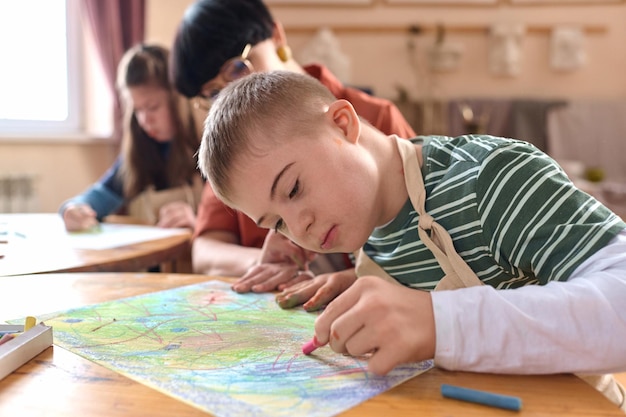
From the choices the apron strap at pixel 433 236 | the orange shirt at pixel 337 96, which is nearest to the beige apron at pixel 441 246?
→ the apron strap at pixel 433 236

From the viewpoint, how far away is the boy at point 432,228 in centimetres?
60

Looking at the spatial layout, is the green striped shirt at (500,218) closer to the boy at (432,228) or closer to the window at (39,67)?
the boy at (432,228)

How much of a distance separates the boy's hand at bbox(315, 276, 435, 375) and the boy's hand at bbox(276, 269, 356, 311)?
0.25 m

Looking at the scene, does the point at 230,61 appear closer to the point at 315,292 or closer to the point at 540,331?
the point at 315,292

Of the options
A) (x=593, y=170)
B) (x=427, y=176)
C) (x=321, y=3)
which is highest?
(x=321, y=3)

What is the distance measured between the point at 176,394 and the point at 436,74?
12.0 feet

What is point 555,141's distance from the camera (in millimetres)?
3646

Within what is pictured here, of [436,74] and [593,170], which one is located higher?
[436,74]

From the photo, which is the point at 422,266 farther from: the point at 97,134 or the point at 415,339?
the point at 97,134

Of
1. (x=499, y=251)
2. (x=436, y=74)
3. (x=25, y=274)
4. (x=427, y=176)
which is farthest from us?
(x=436, y=74)

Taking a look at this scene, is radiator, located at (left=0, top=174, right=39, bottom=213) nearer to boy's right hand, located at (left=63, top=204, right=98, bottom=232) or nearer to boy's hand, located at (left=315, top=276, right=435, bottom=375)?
boy's right hand, located at (left=63, top=204, right=98, bottom=232)

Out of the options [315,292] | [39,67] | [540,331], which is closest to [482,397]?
[540,331]

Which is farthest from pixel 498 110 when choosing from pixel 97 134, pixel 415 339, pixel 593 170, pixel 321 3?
pixel 415 339

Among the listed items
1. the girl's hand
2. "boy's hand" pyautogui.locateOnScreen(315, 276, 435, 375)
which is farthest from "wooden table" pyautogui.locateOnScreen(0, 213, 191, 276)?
"boy's hand" pyautogui.locateOnScreen(315, 276, 435, 375)
